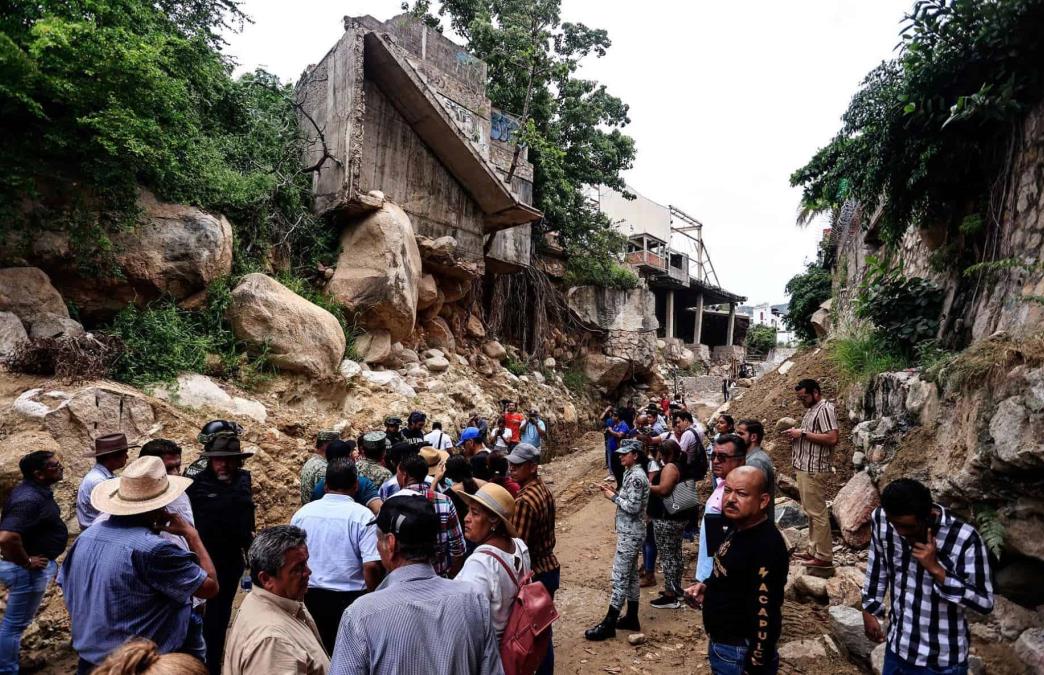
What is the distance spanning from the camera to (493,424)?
11445 mm

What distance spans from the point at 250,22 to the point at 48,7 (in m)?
4.42

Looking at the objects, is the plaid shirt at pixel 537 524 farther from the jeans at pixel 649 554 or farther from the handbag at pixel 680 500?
the jeans at pixel 649 554

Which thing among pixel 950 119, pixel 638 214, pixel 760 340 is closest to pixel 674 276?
pixel 638 214

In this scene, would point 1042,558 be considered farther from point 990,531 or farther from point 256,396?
point 256,396

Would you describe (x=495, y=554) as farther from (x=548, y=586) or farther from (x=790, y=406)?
(x=790, y=406)

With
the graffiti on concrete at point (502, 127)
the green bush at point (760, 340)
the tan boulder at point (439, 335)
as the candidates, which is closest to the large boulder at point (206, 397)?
the tan boulder at point (439, 335)

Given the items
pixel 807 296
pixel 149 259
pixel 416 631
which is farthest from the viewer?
pixel 807 296

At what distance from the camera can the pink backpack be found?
2.46m

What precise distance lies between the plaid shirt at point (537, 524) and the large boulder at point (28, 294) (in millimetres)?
5940

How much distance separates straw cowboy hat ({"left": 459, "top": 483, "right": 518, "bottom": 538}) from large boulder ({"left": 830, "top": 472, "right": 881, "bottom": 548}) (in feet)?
15.5

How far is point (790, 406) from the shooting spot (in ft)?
31.3

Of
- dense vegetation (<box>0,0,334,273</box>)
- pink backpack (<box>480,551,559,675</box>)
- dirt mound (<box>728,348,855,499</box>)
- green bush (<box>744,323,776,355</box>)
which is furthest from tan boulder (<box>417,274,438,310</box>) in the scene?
green bush (<box>744,323,776,355</box>)

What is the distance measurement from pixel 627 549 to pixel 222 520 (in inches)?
125

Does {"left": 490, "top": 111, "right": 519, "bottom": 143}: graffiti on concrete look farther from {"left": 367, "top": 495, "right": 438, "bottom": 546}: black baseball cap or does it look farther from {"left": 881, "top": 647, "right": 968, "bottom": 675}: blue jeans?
{"left": 881, "top": 647, "right": 968, "bottom": 675}: blue jeans
